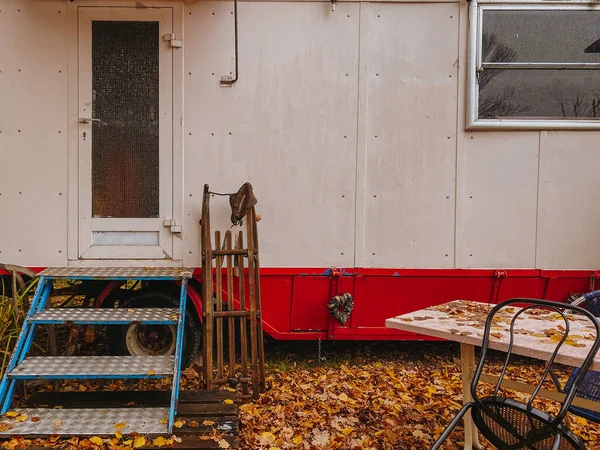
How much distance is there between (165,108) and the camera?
3559 millimetres

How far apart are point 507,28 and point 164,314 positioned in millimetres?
3716

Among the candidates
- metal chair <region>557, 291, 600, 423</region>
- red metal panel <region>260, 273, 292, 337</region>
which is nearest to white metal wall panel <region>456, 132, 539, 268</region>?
metal chair <region>557, 291, 600, 423</region>

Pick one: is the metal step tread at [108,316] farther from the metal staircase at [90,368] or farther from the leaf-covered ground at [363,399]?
the leaf-covered ground at [363,399]

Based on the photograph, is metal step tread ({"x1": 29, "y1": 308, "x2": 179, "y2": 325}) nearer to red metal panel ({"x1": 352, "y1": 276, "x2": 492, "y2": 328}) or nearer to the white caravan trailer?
the white caravan trailer

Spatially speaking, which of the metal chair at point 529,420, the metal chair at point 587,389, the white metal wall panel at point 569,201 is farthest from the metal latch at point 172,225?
the white metal wall panel at point 569,201

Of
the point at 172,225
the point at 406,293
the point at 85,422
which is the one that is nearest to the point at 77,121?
the point at 172,225

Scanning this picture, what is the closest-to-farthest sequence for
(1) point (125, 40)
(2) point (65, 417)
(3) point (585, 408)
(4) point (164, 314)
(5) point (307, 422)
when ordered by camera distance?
(3) point (585, 408)
(2) point (65, 417)
(5) point (307, 422)
(4) point (164, 314)
(1) point (125, 40)

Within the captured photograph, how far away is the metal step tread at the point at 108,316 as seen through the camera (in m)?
3.12

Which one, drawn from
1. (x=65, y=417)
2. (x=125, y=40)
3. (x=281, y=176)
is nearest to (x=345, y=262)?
(x=281, y=176)

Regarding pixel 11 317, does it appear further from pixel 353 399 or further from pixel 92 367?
pixel 353 399

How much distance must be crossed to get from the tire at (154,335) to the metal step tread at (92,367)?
1.57ft

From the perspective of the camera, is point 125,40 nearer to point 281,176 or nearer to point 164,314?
point 281,176

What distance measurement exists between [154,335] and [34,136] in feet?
6.49

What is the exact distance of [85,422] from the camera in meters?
2.80
